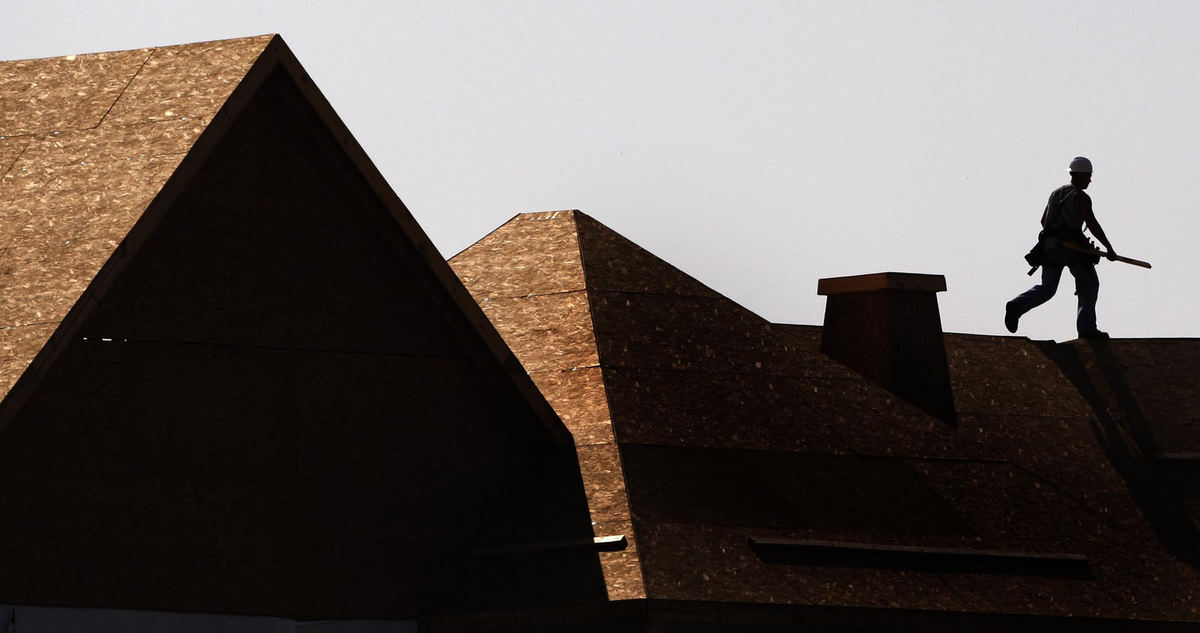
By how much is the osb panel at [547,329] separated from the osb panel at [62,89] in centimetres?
459

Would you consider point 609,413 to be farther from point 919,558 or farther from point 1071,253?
point 1071,253

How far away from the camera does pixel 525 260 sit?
1975cm

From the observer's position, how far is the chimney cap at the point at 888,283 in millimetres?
20984

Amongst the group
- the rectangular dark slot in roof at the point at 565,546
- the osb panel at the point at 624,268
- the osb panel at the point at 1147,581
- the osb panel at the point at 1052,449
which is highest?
the osb panel at the point at 624,268

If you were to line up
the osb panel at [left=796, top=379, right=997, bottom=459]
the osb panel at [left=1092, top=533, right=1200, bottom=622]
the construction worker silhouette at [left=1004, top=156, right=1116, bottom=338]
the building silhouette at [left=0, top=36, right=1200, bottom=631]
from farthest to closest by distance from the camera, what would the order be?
the construction worker silhouette at [left=1004, top=156, right=1116, bottom=338] < the osb panel at [left=796, top=379, right=997, bottom=459] < the osb panel at [left=1092, top=533, right=1200, bottom=622] < the building silhouette at [left=0, top=36, right=1200, bottom=631]

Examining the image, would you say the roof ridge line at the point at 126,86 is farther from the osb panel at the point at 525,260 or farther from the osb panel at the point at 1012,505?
the osb panel at the point at 1012,505

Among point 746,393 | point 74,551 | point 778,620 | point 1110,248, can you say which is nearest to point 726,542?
point 778,620

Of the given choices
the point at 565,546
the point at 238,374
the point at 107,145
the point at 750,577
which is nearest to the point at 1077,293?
the point at 750,577

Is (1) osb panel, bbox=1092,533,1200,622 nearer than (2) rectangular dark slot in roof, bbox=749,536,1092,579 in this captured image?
No

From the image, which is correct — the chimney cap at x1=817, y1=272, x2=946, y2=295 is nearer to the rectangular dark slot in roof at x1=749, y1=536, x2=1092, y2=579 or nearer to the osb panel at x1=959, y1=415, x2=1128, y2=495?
the osb panel at x1=959, y1=415, x2=1128, y2=495

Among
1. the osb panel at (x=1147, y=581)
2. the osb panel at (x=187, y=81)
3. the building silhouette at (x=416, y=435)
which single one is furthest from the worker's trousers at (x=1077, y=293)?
the osb panel at (x=187, y=81)

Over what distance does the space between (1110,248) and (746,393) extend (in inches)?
240

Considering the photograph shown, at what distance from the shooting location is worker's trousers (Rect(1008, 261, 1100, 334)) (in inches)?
891

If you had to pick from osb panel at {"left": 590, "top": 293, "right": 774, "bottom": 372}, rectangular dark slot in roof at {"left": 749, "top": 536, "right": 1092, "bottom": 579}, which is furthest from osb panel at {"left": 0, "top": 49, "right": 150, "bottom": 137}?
rectangular dark slot in roof at {"left": 749, "top": 536, "right": 1092, "bottom": 579}
